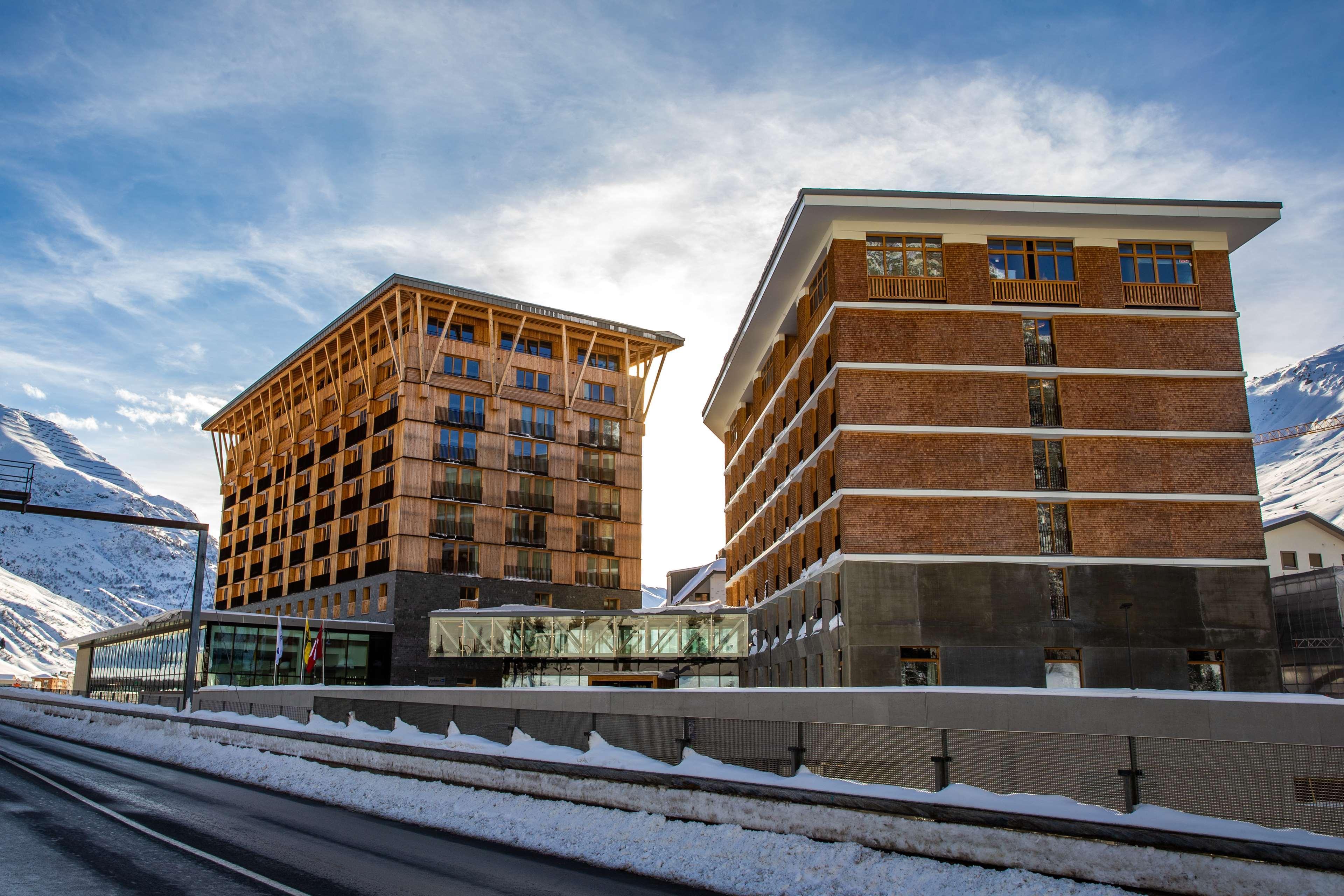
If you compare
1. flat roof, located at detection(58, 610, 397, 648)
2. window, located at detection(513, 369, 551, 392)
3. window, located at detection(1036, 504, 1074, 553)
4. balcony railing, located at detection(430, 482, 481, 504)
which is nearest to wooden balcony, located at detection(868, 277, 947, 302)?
window, located at detection(1036, 504, 1074, 553)

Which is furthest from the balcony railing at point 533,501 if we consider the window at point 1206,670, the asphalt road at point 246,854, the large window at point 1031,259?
the asphalt road at point 246,854

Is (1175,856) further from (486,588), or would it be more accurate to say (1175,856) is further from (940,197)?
(486,588)

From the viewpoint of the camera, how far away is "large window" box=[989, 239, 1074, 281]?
1711 inches

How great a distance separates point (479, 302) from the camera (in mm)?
74500

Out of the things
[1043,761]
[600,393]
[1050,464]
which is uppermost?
[600,393]

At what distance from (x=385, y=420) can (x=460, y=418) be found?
17.7ft

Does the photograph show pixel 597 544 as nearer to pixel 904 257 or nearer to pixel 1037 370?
pixel 904 257

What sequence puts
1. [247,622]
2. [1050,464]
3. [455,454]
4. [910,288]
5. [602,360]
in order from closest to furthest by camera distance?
1. [1050,464]
2. [910,288]
3. [247,622]
4. [455,454]
5. [602,360]

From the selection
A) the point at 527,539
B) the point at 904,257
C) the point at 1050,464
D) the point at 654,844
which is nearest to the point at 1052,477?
the point at 1050,464

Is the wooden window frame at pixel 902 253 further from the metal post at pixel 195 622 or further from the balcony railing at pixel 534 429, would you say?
the balcony railing at pixel 534 429

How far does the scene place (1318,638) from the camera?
180 ft

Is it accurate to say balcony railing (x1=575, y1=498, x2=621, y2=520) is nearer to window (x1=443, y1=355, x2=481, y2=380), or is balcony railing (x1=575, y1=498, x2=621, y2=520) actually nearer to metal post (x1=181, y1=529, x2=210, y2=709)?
window (x1=443, y1=355, x2=481, y2=380)

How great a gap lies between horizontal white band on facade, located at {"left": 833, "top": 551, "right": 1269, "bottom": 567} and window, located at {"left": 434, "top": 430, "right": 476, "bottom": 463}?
40657 millimetres

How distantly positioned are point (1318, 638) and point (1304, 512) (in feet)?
73.2
